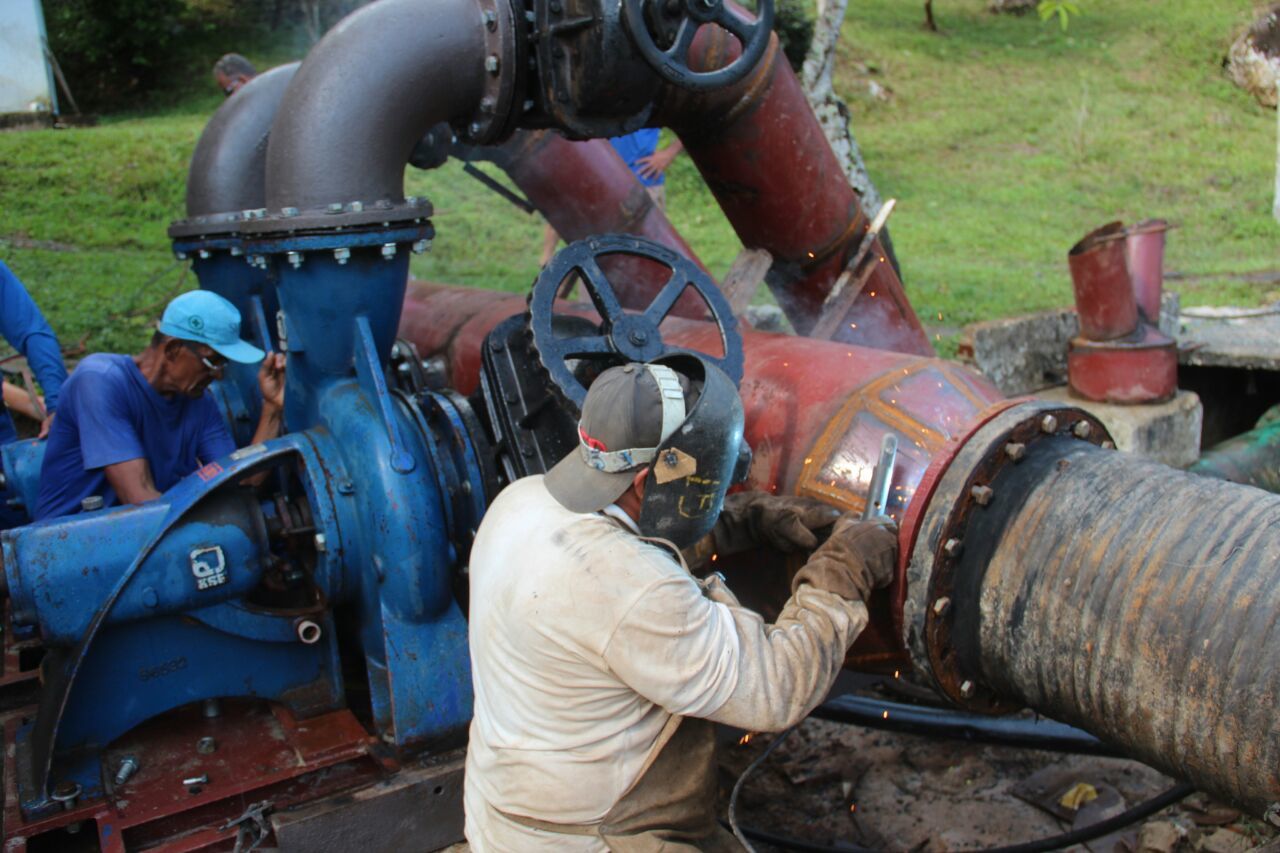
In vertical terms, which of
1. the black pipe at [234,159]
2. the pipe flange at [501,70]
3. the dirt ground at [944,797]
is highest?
the pipe flange at [501,70]

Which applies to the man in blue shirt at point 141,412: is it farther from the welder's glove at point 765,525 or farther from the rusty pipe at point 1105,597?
the rusty pipe at point 1105,597

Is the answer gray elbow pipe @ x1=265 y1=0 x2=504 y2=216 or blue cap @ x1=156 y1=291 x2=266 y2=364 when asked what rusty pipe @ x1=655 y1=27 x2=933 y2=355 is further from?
blue cap @ x1=156 y1=291 x2=266 y2=364

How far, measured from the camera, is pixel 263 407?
425 centimetres

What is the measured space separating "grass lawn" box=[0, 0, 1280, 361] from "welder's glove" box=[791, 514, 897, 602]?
199 inches

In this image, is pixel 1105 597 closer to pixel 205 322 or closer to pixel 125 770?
pixel 125 770

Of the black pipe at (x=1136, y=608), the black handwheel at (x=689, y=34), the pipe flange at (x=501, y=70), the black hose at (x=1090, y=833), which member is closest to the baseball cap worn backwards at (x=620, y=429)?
the black pipe at (x=1136, y=608)

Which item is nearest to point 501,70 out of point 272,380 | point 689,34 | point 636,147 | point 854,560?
point 689,34

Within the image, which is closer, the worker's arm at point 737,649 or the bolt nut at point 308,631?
the worker's arm at point 737,649

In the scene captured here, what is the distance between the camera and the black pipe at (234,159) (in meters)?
4.37

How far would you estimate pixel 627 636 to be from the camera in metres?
2.00

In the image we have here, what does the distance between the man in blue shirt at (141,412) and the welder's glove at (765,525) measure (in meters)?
1.77

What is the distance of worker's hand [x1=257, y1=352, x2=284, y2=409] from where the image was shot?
4.06 m

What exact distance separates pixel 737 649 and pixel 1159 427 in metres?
5.26

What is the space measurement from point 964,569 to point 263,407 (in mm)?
2774
